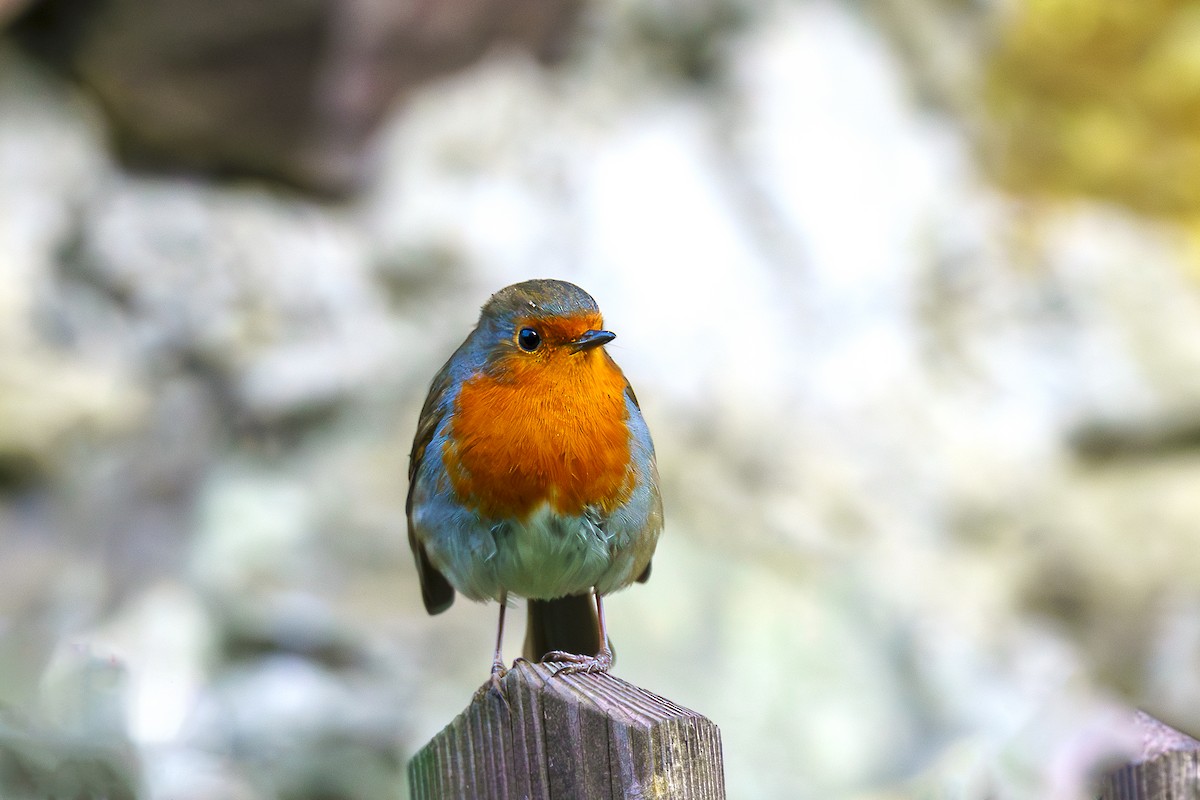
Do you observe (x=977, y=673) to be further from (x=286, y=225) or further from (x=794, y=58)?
(x=286, y=225)

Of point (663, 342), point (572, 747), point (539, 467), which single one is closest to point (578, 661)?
point (539, 467)

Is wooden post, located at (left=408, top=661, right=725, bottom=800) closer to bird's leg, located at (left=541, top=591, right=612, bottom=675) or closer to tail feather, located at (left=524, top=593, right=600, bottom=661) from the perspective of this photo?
bird's leg, located at (left=541, top=591, right=612, bottom=675)

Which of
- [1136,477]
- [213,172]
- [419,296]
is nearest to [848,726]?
[1136,477]

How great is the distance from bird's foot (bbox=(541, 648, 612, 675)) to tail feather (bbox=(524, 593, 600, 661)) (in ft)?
0.74

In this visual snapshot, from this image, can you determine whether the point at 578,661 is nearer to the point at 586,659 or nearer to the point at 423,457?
the point at 586,659

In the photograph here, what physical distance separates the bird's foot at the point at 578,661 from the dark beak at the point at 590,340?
0.60 m

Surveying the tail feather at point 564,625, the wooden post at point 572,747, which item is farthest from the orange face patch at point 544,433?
the wooden post at point 572,747

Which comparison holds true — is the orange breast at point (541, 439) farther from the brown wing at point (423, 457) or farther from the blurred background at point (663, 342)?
the blurred background at point (663, 342)

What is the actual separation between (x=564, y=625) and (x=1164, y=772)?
5.15ft

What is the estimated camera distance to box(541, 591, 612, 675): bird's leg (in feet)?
5.80

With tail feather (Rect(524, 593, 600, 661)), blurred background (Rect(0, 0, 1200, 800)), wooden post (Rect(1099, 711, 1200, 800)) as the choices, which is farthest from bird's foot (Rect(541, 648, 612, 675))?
blurred background (Rect(0, 0, 1200, 800))

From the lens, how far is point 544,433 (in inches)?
94.5

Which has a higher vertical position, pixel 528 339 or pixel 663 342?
pixel 663 342

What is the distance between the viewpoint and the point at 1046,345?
629cm
